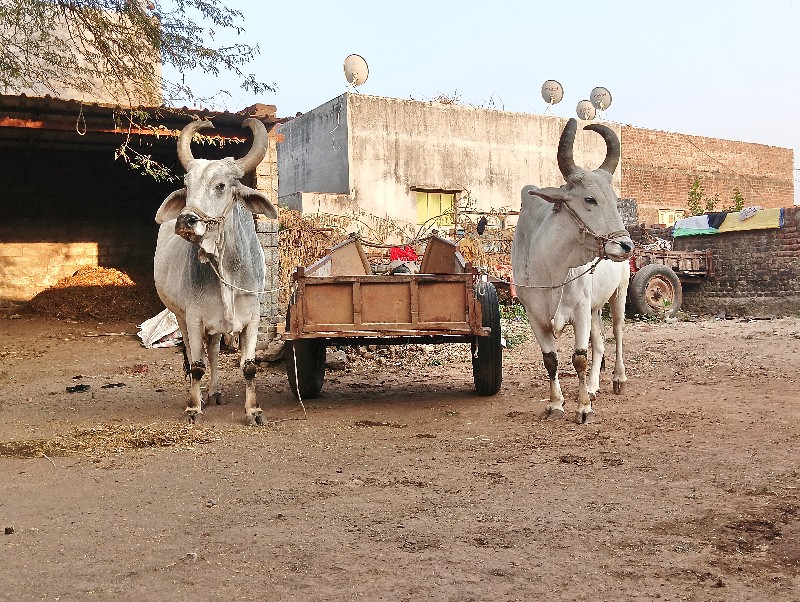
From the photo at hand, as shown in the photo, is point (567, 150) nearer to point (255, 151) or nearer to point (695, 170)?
point (255, 151)

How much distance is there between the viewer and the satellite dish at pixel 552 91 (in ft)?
72.6

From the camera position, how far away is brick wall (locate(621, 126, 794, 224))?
2209 centimetres

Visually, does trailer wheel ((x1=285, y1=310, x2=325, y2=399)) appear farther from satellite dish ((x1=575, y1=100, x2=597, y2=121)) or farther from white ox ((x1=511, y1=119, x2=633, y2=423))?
satellite dish ((x1=575, y1=100, x2=597, y2=121))

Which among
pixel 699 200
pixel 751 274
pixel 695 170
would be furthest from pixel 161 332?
pixel 695 170

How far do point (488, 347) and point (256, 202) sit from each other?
2.38 meters

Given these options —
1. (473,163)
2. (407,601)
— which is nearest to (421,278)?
(407,601)

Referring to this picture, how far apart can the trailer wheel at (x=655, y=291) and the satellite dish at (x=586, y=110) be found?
8400 millimetres

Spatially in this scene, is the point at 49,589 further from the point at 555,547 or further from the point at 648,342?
the point at 648,342

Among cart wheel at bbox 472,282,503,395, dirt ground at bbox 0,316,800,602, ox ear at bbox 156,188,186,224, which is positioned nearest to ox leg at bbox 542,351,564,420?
dirt ground at bbox 0,316,800,602

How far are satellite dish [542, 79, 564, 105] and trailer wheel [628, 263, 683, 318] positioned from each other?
26.6ft

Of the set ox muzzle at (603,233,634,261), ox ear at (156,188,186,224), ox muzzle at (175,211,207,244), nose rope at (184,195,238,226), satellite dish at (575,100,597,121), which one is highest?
satellite dish at (575,100,597,121)

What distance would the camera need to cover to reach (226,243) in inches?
241

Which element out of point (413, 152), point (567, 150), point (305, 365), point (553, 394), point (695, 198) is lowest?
point (553, 394)

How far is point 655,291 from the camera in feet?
51.3
